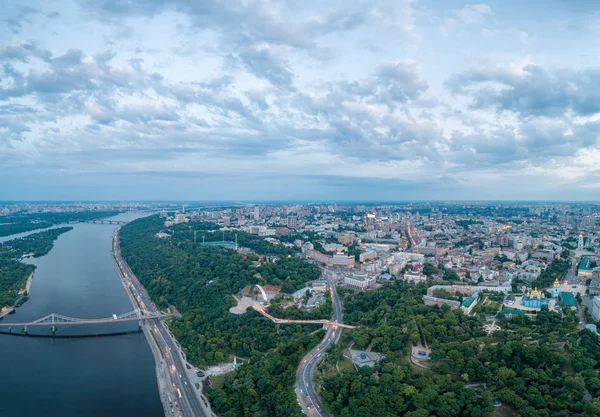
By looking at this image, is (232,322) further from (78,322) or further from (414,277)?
(414,277)

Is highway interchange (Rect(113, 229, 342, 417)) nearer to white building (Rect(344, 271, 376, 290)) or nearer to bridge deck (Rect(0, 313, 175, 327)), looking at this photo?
bridge deck (Rect(0, 313, 175, 327))

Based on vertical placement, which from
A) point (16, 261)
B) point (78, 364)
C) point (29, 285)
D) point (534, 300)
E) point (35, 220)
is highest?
point (35, 220)

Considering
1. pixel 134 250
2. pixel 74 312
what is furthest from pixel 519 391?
pixel 134 250

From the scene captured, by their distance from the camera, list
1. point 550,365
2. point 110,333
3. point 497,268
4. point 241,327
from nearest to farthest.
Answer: point 550,365
point 241,327
point 110,333
point 497,268

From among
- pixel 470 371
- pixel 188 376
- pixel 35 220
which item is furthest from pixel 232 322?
pixel 35 220

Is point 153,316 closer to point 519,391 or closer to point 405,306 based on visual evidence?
point 405,306

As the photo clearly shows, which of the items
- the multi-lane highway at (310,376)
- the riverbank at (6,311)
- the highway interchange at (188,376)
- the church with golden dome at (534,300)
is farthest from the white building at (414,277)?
the riverbank at (6,311)

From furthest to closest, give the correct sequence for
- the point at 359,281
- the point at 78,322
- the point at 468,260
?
1. the point at 468,260
2. the point at 359,281
3. the point at 78,322

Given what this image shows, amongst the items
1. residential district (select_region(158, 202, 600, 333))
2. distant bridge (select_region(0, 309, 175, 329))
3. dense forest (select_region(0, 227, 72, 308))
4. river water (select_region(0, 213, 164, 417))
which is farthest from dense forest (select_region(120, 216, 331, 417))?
dense forest (select_region(0, 227, 72, 308))
